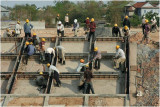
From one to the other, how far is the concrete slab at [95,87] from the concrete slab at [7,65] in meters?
4.02

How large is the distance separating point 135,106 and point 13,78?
8.14m

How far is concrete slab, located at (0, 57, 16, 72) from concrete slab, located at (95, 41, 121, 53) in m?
6.32

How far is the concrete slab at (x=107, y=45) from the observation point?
758 inches

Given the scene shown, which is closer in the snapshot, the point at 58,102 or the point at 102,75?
the point at 58,102

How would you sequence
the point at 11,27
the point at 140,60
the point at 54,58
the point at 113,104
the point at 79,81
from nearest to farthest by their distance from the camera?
the point at 113,104 → the point at 79,81 → the point at 54,58 → the point at 140,60 → the point at 11,27

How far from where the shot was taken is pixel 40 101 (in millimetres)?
13859

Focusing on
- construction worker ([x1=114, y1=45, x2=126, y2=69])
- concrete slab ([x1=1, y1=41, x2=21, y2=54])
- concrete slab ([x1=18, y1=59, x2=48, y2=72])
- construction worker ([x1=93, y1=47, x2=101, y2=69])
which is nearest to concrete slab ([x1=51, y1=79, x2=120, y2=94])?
construction worker ([x1=93, y1=47, x2=101, y2=69])

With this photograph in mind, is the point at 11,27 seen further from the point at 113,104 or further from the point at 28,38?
the point at 113,104

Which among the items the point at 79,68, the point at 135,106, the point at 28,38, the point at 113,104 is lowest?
the point at 135,106

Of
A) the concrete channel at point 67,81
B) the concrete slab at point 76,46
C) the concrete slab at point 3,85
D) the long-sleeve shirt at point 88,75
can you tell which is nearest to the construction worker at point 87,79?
the long-sleeve shirt at point 88,75

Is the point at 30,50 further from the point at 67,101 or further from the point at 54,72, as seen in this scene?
the point at 67,101

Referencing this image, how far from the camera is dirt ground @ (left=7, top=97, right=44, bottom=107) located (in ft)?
44.7

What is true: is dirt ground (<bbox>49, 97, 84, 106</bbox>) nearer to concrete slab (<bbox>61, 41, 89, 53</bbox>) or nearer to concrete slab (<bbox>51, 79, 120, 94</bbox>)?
concrete slab (<bbox>51, 79, 120, 94</bbox>)

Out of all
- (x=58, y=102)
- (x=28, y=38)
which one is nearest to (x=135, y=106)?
(x=58, y=102)
